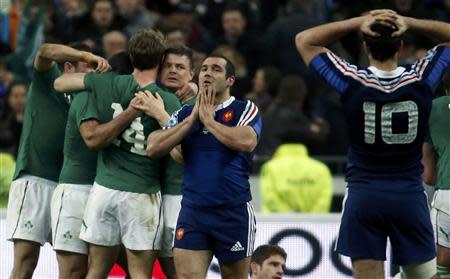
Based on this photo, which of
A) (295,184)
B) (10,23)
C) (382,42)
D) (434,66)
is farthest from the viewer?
(10,23)

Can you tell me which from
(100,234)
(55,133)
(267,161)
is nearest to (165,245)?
(100,234)

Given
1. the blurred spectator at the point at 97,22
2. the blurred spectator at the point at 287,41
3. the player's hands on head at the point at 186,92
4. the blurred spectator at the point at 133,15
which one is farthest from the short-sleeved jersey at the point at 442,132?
the blurred spectator at the point at 133,15

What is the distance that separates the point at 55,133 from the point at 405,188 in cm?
335

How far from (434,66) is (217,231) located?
198 cm

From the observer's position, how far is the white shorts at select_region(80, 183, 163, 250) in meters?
10.8

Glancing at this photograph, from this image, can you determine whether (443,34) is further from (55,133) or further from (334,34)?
(55,133)

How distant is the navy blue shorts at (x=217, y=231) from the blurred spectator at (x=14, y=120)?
7.06 metres

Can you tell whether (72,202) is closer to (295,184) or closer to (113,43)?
(295,184)

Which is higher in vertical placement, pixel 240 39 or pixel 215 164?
pixel 240 39

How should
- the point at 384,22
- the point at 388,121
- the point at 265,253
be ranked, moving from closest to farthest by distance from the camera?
1. the point at 384,22
2. the point at 388,121
3. the point at 265,253

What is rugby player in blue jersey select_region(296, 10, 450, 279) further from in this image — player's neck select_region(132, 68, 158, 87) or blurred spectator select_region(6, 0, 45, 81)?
blurred spectator select_region(6, 0, 45, 81)

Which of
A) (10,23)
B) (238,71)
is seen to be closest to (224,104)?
(238,71)

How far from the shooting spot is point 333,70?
9.44 metres

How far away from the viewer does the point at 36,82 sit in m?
11.6
